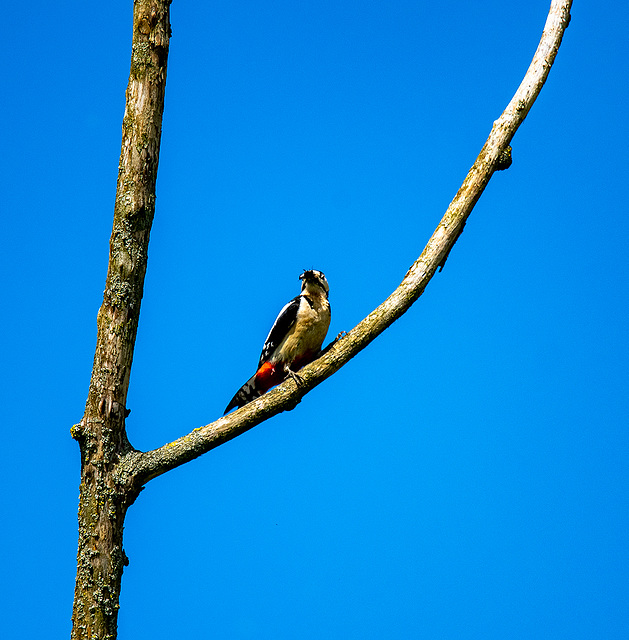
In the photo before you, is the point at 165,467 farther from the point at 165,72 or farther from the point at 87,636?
the point at 165,72

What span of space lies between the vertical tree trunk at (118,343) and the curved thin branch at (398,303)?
0.20 m

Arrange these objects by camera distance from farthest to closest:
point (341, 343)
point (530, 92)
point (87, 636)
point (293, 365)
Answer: point (293, 365)
point (530, 92)
point (341, 343)
point (87, 636)

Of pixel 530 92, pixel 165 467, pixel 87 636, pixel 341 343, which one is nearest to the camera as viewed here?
pixel 87 636

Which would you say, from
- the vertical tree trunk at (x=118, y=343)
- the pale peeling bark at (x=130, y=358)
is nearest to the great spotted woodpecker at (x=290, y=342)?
the pale peeling bark at (x=130, y=358)

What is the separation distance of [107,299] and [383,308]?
1881 millimetres

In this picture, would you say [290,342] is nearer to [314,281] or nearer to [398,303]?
[314,281]

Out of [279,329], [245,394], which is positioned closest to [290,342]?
[279,329]

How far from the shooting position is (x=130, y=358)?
14.8ft

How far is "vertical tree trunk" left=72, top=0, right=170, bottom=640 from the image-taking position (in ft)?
13.9

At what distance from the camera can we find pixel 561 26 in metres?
5.39

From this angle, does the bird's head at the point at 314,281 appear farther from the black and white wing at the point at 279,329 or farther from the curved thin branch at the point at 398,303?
the curved thin branch at the point at 398,303

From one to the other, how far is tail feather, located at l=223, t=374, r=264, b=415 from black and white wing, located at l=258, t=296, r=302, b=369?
23 cm

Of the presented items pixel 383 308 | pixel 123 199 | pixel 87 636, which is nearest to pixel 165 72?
pixel 123 199

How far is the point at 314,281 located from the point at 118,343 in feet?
8.83
